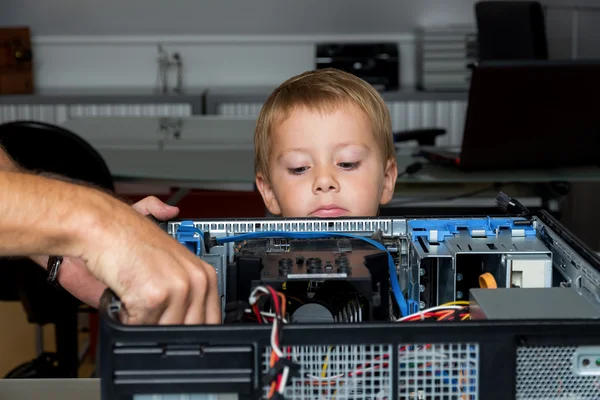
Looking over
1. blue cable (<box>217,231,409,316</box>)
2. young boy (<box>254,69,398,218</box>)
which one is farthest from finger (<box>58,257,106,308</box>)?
young boy (<box>254,69,398,218</box>)

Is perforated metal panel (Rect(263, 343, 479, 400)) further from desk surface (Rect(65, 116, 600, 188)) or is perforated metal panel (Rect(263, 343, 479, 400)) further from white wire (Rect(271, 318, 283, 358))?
desk surface (Rect(65, 116, 600, 188))

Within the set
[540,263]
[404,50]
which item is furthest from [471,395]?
[404,50]

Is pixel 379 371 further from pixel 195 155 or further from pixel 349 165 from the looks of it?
pixel 195 155

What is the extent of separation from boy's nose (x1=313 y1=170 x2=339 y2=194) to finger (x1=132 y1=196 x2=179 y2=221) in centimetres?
33

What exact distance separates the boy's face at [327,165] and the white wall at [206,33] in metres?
3.26

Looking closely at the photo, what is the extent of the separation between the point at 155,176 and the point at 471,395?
1.88m

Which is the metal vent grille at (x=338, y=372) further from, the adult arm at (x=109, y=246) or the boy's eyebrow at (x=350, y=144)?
the boy's eyebrow at (x=350, y=144)

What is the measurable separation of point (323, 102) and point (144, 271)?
2.50ft

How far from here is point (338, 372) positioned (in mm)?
495

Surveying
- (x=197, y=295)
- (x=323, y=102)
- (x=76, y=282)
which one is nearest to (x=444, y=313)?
(x=197, y=295)

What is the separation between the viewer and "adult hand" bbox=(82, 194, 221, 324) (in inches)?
20.7

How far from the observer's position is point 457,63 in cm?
405

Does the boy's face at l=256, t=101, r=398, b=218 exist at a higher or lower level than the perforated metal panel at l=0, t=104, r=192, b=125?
higher

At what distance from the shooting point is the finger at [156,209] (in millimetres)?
809
